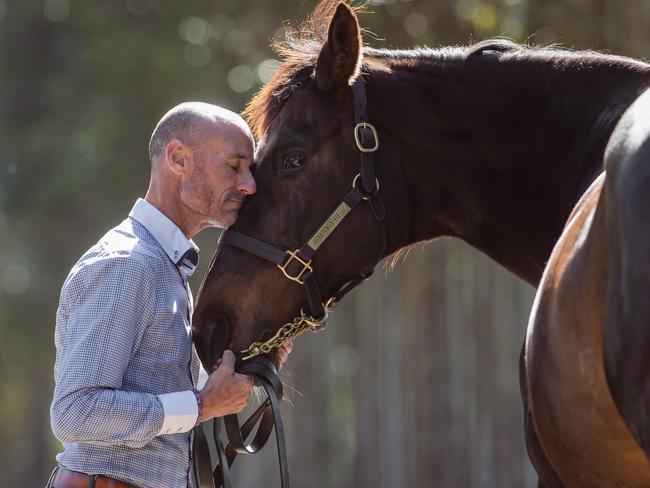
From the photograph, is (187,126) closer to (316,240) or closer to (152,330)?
(316,240)

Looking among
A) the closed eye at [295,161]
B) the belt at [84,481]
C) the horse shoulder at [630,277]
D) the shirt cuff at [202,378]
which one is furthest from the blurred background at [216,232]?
the horse shoulder at [630,277]

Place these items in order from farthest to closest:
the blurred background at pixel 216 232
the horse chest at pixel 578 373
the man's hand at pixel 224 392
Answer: the blurred background at pixel 216 232 → the man's hand at pixel 224 392 → the horse chest at pixel 578 373

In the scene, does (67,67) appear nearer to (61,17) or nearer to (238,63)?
(61,17)

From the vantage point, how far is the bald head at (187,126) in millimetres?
3711

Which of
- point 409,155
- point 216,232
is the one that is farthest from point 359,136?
point 216,232

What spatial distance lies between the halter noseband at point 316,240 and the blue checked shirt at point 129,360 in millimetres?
227

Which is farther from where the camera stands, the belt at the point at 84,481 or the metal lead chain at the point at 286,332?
the metal lead chain at the point at 286,332

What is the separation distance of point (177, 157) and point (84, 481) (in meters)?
1.09

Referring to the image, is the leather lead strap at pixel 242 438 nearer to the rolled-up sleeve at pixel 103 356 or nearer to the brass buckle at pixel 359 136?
the rolled-up sleeve at pixel 103 356

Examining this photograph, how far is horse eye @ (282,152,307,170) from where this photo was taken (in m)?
3.75

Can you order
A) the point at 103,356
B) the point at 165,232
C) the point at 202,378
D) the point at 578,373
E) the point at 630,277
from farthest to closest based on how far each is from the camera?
the point at 202,378 → the point at 165,232 → the point at 103,356 → the point at 578,373 → the point at 630,277

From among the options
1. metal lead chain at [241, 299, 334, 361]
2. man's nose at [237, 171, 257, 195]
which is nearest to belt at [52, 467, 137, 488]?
metal lead chain at [241, 299, 334, 361]

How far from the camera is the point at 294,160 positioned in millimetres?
3748

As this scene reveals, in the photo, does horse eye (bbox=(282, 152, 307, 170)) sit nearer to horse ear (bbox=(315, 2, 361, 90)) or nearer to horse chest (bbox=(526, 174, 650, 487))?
horse ear (bbox=(315, 2, 361, 90))
